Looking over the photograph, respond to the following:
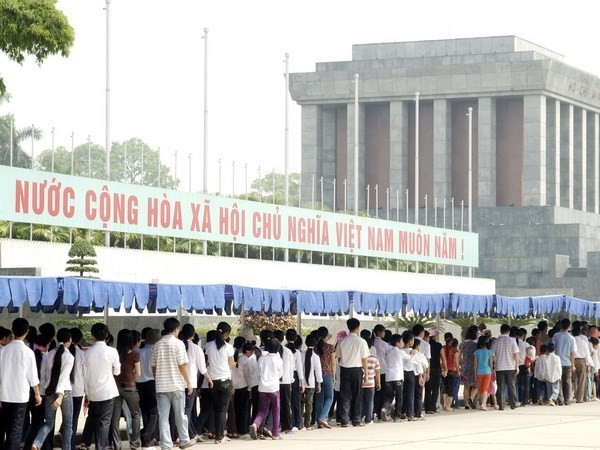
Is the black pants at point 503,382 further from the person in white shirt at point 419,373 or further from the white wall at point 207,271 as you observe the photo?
the white wall at point 207,271

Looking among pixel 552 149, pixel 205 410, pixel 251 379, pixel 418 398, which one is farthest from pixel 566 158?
pixel 205 410

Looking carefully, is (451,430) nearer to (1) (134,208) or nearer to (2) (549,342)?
(2) (549,342)

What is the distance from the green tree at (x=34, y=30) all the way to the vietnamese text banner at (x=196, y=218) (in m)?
10.9

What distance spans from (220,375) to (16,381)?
169 inches

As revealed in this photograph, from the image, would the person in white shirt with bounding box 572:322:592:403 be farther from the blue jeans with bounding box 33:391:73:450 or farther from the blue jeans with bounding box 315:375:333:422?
the blue jeans with bounding box 33:391:73:450

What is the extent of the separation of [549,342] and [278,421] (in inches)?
403

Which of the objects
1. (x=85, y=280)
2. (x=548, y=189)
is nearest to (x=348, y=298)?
(x=85, y=280)

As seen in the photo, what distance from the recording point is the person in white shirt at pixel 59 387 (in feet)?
54.6

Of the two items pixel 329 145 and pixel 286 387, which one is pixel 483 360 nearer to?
pixel 286 387

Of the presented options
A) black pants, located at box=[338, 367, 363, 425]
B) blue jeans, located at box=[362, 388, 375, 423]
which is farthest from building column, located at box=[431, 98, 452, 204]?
black pants, located at box=[338, 367, 363, 425]

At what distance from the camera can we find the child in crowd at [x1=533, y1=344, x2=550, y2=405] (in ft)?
93.4

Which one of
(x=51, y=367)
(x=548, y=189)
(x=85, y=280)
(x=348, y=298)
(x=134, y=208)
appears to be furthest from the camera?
(x=548, y=189)

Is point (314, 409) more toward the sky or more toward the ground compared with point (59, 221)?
more toward the ground

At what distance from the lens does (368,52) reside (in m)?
85.3
